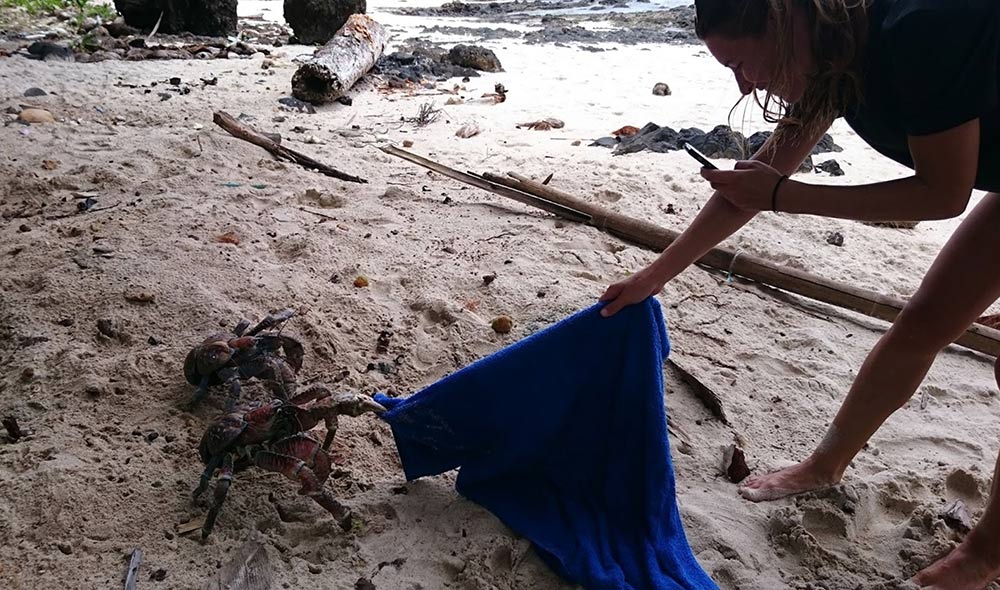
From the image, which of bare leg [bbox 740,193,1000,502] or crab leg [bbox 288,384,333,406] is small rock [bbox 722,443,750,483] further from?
crab leg [bbox 288,384,333,406]

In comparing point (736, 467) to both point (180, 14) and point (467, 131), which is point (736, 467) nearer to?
point (467, 131)

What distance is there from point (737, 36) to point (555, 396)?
1098mm

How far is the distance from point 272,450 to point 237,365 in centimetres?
49

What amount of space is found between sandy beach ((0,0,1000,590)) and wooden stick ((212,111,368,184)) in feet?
0.26

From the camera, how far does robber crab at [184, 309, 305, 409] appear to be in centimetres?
234

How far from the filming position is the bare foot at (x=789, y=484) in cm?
232

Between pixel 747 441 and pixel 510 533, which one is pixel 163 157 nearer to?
pixel 510 533

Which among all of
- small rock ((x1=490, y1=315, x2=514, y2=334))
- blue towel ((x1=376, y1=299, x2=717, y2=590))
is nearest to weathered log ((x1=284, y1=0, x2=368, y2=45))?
small rock ((x1=490, y1=315, x2=514, y2=334))

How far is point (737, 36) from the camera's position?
1.64 m

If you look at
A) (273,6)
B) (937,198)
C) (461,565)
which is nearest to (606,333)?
(461,565)

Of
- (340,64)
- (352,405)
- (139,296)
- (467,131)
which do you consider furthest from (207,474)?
(340,64)

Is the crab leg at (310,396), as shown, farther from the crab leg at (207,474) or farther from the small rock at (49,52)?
the small rock at (49,52)

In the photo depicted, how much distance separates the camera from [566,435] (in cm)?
222

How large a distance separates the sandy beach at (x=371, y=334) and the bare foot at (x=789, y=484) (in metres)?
0.04
